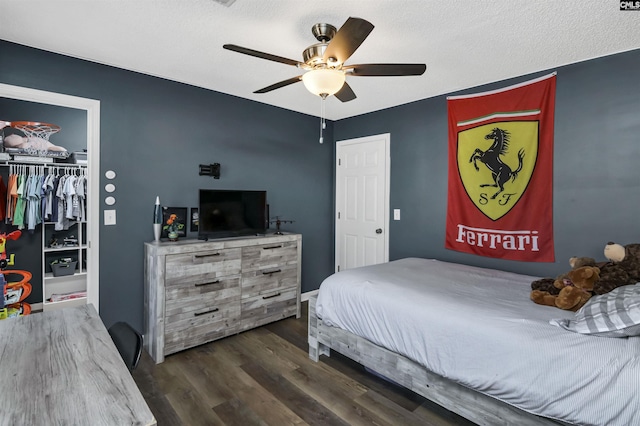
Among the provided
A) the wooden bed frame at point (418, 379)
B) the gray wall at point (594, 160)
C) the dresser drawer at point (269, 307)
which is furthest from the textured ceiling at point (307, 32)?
the dresser drawer at point (269, 307)

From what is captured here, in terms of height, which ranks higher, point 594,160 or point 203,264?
point 594,160

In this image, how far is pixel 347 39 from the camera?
5.49 ft

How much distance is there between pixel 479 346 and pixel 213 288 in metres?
2.27

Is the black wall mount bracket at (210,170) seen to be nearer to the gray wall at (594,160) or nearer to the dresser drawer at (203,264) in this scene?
the dresser drawer at (203,264)

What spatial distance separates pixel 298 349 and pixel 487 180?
2.44 m

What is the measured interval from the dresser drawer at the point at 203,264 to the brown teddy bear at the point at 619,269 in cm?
279

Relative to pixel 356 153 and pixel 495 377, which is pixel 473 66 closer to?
pixel 356 153

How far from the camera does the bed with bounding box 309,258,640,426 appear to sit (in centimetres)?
139

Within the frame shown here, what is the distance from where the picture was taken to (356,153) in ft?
14.5

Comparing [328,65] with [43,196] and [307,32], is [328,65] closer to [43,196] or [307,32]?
[307,32]

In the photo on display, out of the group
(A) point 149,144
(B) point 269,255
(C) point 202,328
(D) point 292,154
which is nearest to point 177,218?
(A) point 149,144

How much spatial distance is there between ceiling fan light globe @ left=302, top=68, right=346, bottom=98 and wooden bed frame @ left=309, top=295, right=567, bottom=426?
170cm

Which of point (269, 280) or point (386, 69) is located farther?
point (269, 280)

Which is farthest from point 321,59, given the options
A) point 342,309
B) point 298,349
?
point 298,349
